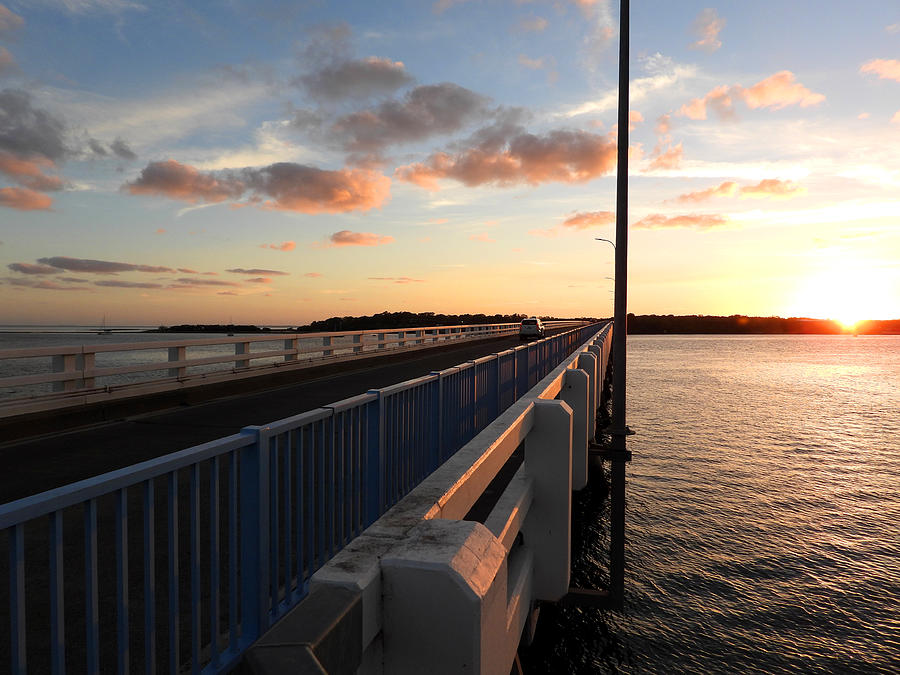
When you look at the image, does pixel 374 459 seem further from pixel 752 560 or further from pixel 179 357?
pixel 179 357

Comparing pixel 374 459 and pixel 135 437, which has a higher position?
pixel 374 459

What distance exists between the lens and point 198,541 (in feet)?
9.34

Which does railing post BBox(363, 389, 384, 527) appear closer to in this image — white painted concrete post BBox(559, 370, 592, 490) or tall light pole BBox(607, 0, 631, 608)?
white painted concrete post BBox(559, 370, 592, 490)

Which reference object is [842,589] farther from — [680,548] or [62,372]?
[62,372]

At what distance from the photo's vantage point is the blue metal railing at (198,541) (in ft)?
7.20

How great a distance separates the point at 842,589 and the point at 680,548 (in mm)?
2542

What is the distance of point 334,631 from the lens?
1.77m

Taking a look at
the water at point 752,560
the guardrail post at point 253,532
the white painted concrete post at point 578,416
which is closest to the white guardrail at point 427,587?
the guardrail post at point 253,532

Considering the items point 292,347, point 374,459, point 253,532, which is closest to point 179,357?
point 292,347

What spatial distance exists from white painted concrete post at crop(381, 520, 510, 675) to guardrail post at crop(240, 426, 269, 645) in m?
1.05

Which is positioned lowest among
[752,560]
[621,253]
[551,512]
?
[752,560]

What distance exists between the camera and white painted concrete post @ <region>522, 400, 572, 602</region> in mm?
5738

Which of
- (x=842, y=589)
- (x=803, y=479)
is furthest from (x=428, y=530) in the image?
(x=803, y=479)

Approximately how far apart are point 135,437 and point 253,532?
27.7 ft
